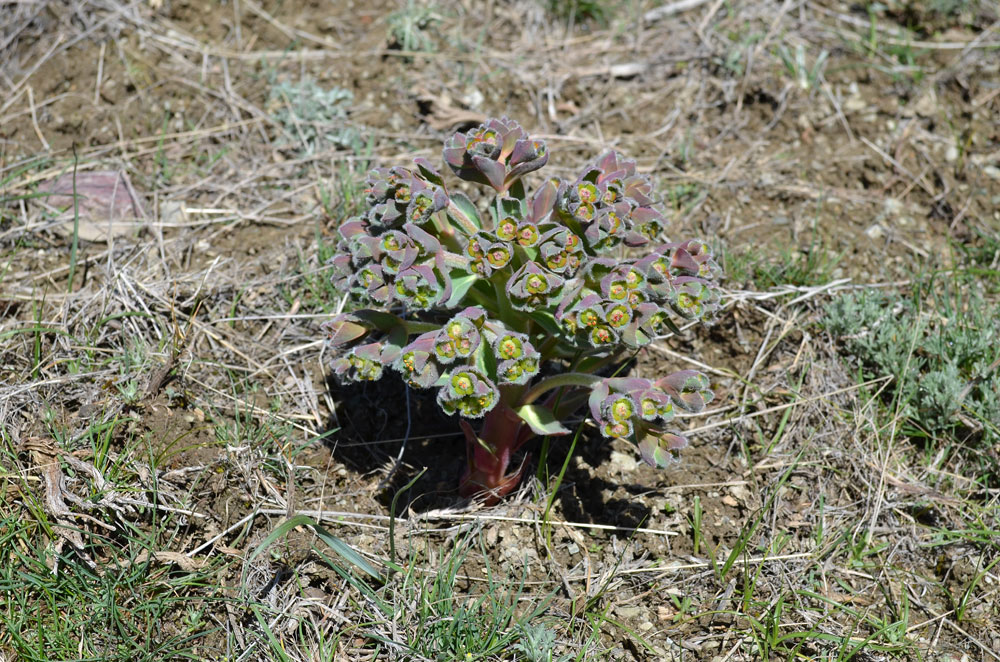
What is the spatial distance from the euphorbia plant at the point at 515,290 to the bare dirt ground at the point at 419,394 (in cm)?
55

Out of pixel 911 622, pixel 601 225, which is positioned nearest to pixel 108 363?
pixel 601 225

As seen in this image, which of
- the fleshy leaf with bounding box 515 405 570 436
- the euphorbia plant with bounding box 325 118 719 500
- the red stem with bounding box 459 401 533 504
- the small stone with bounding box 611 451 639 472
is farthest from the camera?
the small stone with bounding box 611 451 639 472

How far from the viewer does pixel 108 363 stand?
3.37 metres

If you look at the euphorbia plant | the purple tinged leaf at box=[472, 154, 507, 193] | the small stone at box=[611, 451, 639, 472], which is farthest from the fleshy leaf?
the purple tinged leaf at box=[472, 154, 507, 193]

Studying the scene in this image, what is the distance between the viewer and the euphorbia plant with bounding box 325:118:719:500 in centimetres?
256

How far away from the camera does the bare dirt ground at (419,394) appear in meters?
2.86

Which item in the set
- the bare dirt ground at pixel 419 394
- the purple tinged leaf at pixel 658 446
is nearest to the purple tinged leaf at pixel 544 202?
the purple tinged leaf at pixel 658 446

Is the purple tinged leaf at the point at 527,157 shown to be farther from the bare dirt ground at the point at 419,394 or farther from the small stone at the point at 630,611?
the small stone at the point at 630,611

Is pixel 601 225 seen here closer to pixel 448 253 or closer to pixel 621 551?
pixel 448 253

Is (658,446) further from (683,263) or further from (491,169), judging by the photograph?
(491,169)

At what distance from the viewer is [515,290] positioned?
254 cm

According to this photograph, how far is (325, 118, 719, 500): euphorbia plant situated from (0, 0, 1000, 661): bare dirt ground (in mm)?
547

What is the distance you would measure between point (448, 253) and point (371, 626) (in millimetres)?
1268

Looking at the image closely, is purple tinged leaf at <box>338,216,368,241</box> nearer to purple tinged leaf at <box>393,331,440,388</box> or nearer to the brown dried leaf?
purple tinged leaf at <box>393,331,440,388</box>
